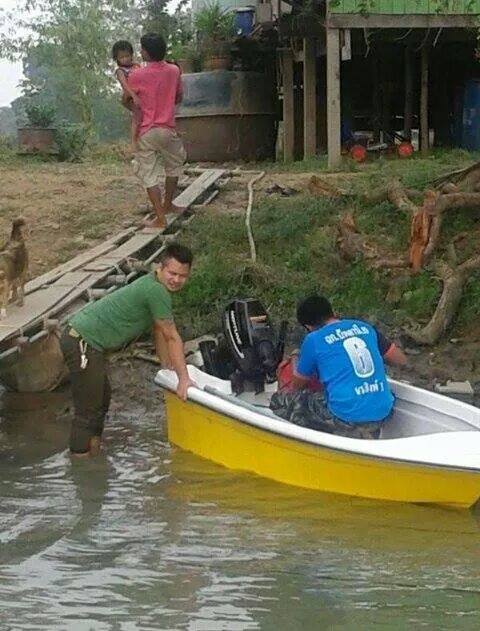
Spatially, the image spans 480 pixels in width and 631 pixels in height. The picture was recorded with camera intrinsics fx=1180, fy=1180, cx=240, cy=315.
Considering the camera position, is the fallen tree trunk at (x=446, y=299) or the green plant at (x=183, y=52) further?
the green plant at (x=183, y=52)

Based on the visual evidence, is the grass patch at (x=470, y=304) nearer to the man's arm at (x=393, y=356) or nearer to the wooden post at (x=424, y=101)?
the man's arm at (x=393, y=356)

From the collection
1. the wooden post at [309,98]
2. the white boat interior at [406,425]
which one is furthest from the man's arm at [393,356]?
the wooden post at [309,98]

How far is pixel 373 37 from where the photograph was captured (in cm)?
1831

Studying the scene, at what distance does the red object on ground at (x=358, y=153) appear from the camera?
1744cm

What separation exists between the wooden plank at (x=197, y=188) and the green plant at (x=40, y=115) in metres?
5.70

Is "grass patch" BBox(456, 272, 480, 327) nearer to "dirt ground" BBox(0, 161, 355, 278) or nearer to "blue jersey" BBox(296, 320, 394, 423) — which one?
"dirt ground" BBox(0, 161, 355, 278)

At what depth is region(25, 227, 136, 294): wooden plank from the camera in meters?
11.4

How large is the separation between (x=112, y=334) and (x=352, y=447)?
2.09 metres

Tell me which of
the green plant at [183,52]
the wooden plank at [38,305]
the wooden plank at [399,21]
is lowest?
the wooden plank at [38,305]

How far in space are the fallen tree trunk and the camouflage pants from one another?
3.23 m

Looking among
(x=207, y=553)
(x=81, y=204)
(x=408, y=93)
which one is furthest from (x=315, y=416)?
(x=408, y=93)

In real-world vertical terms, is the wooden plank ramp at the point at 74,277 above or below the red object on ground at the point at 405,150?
below

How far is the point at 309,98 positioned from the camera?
62.7ft

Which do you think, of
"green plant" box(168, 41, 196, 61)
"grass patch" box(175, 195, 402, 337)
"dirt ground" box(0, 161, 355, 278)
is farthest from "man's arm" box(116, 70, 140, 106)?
"green plant" box(168, 41, 196, 61)
